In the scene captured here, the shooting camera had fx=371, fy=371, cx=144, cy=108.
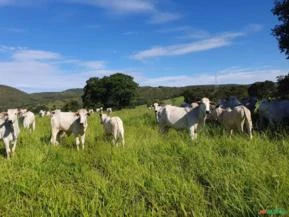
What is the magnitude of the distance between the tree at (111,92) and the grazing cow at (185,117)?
2664 inches

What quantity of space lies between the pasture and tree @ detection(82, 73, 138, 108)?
241ft

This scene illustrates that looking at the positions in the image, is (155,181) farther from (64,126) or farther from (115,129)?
(64,126)

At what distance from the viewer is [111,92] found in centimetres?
8425

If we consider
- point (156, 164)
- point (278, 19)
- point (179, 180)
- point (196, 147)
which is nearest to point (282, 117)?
point (278, 19)

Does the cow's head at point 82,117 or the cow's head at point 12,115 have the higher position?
the cow's head at point 12,115

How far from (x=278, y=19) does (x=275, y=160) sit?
1450cm

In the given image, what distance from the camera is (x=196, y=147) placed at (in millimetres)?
9508

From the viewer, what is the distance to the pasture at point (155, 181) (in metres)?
6.12

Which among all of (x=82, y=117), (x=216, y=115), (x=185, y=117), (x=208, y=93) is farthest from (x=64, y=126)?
(x=208, y=93)

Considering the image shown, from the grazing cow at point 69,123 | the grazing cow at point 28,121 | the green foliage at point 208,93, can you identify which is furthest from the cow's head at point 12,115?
the green foliage at point 208,93

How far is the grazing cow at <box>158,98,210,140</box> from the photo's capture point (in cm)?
1403

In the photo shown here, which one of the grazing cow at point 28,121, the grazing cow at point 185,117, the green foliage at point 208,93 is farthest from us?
the green foliage at point 208,93

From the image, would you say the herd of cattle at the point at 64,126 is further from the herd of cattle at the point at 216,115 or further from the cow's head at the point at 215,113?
the cow's head at the point at 215,113

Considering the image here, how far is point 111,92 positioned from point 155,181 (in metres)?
77.7
